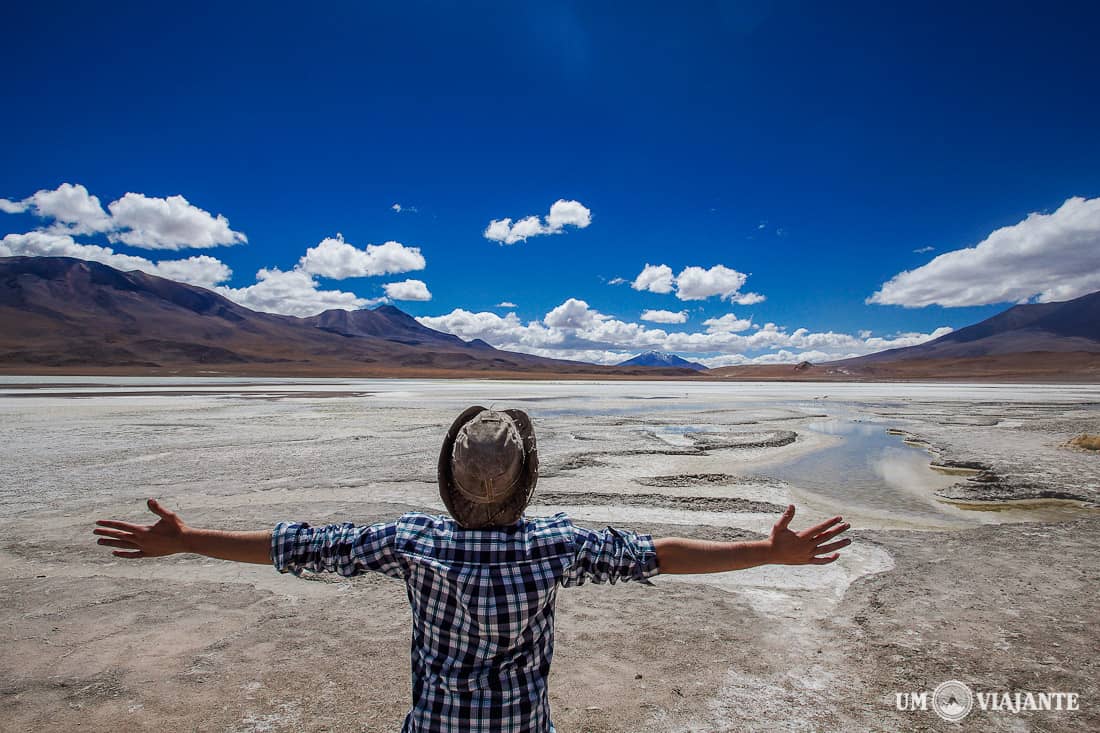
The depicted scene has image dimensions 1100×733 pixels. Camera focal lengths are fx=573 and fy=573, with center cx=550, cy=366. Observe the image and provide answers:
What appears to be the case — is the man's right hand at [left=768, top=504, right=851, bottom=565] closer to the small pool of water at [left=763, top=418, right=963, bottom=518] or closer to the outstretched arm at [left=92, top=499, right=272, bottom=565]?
the outstretched arm at [left=92, top=499, right=272, bottom=565]

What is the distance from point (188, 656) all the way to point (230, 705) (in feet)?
2.60

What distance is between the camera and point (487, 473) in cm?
156

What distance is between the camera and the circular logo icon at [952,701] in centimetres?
324

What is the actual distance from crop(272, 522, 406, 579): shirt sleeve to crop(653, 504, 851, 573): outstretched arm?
2.61 feet

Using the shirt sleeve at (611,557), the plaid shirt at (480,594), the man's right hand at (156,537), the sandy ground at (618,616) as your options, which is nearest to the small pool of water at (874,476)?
A: the sandy ground at (618,616)

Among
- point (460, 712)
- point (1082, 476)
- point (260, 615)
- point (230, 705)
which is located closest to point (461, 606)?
point (460, 712)

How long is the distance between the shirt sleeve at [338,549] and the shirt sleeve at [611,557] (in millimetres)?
516

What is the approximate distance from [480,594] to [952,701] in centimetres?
344

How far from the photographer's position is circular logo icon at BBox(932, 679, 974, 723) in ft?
10.6

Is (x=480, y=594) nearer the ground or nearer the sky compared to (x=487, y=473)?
nearer the ground

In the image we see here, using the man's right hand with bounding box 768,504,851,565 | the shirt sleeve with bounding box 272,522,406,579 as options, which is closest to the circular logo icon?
the man's right hand with bounding box 768,504,851,565

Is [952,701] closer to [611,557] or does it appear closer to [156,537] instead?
[611,557]

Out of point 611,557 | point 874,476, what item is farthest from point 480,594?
point 874,476

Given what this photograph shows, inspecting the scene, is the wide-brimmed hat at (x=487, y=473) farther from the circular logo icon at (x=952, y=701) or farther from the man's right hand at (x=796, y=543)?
the circular logo icon at (x=952, y=701)
